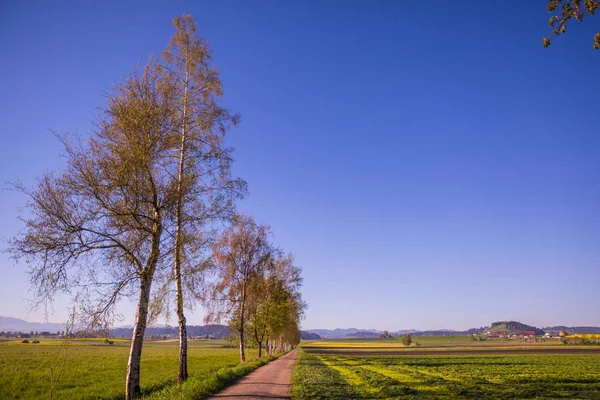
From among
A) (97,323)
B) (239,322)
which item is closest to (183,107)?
(97,323)

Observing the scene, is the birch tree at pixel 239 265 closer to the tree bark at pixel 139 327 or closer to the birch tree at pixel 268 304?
the birch tree at pixel 268 304

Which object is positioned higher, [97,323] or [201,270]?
[201,270]

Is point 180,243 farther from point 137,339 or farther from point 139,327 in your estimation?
point 137,339

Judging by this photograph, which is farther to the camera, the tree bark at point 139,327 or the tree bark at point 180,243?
the tree bark at point 180,243

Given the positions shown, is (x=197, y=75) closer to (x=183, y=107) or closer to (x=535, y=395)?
(x=183, y=107)

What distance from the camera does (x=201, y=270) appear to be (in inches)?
677

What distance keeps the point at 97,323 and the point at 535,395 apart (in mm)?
19982

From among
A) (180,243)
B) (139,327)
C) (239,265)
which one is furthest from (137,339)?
(239,265)

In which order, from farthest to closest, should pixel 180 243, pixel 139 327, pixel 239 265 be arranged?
1. pixel 239 265
2. pixel 180 243
3. pixel 139 327

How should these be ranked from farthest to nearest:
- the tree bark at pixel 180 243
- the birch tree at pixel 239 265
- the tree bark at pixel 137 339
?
the birch tree at pixel 239 265, the tree bark at pixel 180 243, the tree bark at pixel 137 339

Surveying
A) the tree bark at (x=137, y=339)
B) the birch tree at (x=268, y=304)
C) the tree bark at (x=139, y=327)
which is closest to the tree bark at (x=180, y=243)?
the tree bark at (x=139, y=327)

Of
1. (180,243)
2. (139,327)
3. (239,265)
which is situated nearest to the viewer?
(139,327)

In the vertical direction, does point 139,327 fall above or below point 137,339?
above

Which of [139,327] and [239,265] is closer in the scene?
[139,327]
